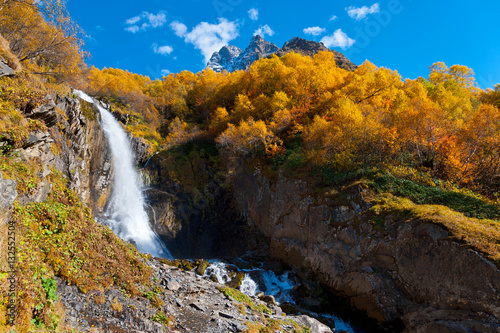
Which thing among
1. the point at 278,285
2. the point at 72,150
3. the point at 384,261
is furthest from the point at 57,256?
the point at 384,261

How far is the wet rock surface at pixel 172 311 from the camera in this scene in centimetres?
726

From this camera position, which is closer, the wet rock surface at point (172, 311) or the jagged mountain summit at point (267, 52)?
the wet rock surface at point (172, 311)


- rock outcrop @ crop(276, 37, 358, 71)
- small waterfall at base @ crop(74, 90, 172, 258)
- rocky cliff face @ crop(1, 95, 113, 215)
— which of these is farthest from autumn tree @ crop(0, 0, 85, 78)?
rock outcrop @ crop(276, 37, 358, 71)

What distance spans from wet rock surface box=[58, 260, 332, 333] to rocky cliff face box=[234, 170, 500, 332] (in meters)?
3.93

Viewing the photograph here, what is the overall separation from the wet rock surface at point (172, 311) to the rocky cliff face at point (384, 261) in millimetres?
3926

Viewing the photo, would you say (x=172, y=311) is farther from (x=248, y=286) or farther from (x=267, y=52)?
(x=267, y=52)

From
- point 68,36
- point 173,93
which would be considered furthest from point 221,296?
point 173,93

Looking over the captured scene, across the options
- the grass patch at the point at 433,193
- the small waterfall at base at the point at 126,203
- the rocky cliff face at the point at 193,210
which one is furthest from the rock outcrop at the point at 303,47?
the grass patch at the point at 433,193

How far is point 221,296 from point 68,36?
21.1 m

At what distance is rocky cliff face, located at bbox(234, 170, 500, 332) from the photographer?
10.2 metres

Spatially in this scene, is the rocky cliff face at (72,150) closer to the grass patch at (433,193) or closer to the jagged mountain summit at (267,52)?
the grass patch at (433,193)

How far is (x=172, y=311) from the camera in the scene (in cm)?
963

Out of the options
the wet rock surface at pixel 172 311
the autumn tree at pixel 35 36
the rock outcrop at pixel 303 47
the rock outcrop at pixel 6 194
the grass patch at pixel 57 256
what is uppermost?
the rock outcrop at pixel 303 47

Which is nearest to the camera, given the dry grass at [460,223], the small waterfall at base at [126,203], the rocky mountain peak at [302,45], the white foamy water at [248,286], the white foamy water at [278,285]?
the dry grass at [460,223]
